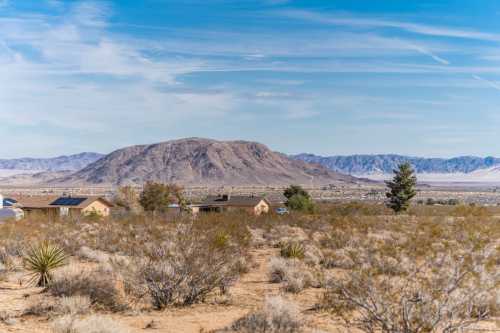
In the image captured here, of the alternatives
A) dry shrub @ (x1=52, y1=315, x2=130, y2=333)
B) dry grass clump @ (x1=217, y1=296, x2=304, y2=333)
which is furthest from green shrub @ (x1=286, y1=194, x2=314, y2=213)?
dry shrub @ (x1=52, y1=315, x2=130, y2=333)

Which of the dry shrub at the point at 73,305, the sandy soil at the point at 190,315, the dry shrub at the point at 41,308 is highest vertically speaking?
the dry shrub at the point at 73,305

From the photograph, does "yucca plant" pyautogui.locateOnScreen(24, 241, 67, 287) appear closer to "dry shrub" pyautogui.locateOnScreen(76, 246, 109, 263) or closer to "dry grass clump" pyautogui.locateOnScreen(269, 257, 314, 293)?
"dry shrub" pyautogui.locateOnScreen(76, 246, 109, 263)

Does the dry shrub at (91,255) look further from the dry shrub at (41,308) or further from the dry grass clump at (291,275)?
the dry shrub at (41,308)

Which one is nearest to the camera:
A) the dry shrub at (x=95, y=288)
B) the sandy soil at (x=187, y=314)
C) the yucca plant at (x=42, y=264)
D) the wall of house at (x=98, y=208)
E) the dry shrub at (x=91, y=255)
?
the sandy soil at (x=187, y=314)

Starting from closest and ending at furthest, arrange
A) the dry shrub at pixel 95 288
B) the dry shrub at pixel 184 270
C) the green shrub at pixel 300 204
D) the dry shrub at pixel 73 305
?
the dry shrub at pixel 73 305, the dry shrub at pixel 95 288, the dry shrub at pixel 184 270, the green shrub at pixel 300 204

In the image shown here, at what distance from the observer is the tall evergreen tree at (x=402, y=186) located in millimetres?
67688

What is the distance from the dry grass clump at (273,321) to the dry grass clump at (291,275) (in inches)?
204

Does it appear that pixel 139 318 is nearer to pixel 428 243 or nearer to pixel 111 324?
pixel 111 324

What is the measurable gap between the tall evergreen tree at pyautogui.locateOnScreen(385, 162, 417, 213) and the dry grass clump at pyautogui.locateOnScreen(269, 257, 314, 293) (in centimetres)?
4773

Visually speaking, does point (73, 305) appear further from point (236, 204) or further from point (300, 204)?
point (236, 204)

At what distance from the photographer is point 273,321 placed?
1253 cm

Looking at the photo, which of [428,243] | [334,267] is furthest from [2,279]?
[428,243]

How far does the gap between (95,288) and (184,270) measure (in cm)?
252

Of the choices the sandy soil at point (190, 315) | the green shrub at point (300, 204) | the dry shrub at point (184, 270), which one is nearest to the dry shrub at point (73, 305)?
the sandy soil at point (190, 315)
